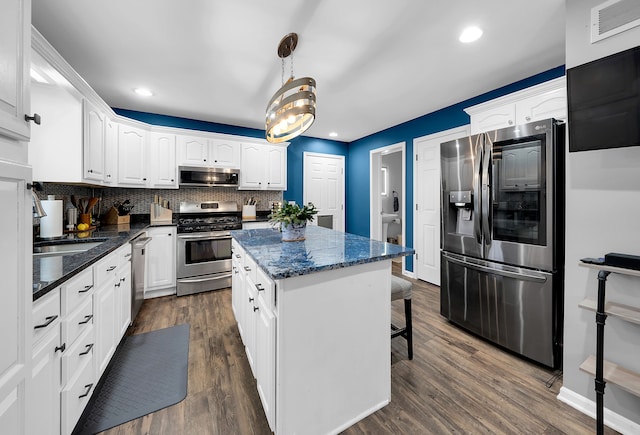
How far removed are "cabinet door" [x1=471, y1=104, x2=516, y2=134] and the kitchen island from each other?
6.19ft

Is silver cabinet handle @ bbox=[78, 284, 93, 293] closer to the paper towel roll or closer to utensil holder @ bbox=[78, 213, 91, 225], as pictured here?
the paper towel roll

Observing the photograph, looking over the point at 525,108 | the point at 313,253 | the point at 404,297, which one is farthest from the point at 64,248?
the point at 525,108

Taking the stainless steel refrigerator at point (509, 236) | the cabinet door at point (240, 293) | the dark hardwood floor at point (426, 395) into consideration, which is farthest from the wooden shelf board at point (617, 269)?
the cabinet door at point (240, 293)

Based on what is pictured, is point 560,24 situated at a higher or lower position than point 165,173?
higher

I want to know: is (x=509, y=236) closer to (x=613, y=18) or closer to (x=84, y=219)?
(x=613, y=18)

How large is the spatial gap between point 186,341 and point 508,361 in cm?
282

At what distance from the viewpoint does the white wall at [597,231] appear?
145 centimetres

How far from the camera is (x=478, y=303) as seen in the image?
2400 millimetres

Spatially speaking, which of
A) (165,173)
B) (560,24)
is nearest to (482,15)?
(560,24)

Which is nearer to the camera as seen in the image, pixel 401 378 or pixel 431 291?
pixel 401 378

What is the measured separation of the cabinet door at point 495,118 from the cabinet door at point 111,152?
4.13 m

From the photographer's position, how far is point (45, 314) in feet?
3.59

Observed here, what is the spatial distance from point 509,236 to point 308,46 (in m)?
2.39

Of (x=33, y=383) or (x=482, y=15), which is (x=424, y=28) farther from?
(x=33, y=383)
